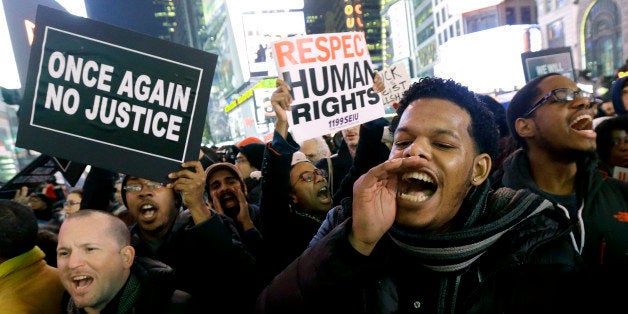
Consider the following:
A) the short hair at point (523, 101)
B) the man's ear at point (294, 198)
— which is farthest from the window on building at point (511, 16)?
the man's ear at point (294, 198)

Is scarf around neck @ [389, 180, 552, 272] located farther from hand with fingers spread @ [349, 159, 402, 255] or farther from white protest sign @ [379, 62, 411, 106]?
white protest sign @ [379, 62, 411, 106]

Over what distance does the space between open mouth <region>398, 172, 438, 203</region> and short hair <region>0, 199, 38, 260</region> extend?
95.6 inches

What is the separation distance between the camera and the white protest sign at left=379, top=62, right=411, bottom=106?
261 inches

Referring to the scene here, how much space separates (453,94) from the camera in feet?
5.71

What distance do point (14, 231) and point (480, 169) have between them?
2.75 meters

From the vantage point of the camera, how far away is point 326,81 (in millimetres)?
3941

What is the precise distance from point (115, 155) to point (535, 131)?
9.00 feet

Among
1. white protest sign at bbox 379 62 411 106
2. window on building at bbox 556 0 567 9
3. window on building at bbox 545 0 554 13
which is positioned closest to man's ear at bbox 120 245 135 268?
white protest sign at bbox 379 62 411 106

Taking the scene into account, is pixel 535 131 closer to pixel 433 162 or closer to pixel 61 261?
pixel 433 162

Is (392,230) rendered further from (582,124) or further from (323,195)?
(323,195)

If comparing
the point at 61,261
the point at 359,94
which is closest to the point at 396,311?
the point at 61,261

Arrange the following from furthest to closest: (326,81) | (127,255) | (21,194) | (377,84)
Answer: (21,194), (377,84), (326,81), (127,255)

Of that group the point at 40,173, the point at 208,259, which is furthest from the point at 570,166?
the point at 40,173

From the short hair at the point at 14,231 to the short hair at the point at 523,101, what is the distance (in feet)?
11.2
